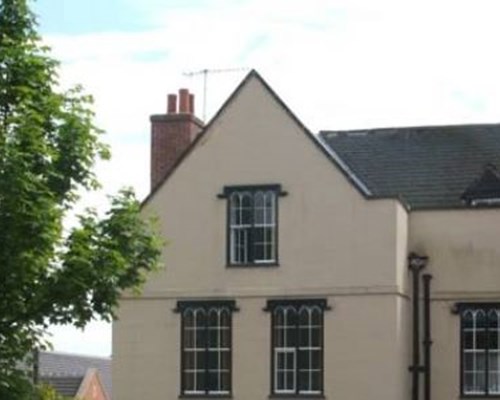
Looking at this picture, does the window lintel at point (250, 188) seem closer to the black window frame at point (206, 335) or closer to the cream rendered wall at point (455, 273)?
the black window frame at point (206, 335)

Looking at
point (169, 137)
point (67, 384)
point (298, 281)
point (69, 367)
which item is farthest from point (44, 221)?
point (69, 367)

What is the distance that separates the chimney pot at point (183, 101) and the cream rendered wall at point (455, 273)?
7.28 metres

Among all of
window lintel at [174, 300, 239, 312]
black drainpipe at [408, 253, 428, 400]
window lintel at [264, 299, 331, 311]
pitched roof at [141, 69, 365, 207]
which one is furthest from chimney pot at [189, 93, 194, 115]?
black drainpipe at [408, 253, 428, 400]

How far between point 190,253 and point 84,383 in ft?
141

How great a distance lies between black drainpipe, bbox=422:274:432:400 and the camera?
34031 millimetres

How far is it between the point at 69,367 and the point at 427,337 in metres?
50.4

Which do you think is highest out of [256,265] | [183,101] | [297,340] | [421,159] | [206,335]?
[183,101]

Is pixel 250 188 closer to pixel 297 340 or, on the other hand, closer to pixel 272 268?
pixel 272 268

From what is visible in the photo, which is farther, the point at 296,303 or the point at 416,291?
the point at 416,291

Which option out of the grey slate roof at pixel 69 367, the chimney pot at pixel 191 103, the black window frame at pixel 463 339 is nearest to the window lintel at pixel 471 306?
the black window frame at pixel 463 339

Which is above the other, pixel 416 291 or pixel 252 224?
pixel 252 224

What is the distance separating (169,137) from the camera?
37.0 meters

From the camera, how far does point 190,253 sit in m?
34.9

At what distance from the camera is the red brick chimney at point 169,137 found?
1451 inches
